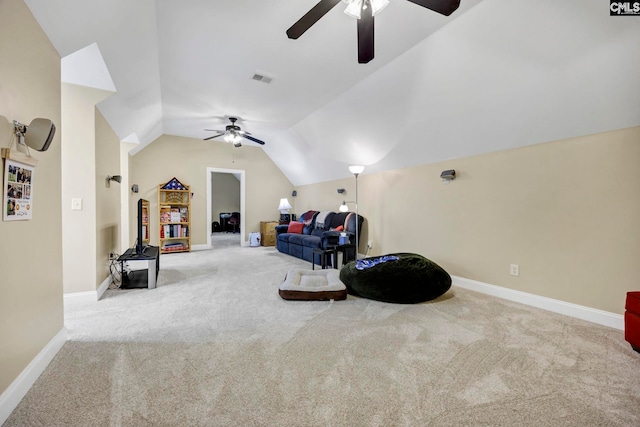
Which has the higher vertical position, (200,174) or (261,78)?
(261,78)

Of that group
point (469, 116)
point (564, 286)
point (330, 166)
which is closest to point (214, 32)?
point (469, 116)

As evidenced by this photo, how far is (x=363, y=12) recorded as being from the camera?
1.83 m

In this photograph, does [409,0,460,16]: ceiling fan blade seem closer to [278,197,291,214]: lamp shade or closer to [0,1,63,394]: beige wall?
[0,1,63,394]: beige wall

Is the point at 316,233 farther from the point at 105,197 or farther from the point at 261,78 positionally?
the point at 105,197

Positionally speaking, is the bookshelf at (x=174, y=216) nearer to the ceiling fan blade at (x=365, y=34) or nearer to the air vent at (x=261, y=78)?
the air vent at (x=261, y=78)

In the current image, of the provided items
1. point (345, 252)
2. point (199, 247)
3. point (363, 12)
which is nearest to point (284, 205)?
point (199, 247)

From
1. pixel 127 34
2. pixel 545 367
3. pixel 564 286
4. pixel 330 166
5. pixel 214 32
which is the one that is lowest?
pixel 545 367

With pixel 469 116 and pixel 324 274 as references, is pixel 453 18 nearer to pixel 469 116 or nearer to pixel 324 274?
pixel 469 116

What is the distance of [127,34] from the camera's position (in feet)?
8.06

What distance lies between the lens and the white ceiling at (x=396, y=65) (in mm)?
2131

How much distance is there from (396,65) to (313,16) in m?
1.73

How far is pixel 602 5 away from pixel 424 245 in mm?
3053

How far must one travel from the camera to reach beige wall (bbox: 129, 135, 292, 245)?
6.45 meters

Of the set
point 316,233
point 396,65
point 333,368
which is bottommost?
point 333,368
